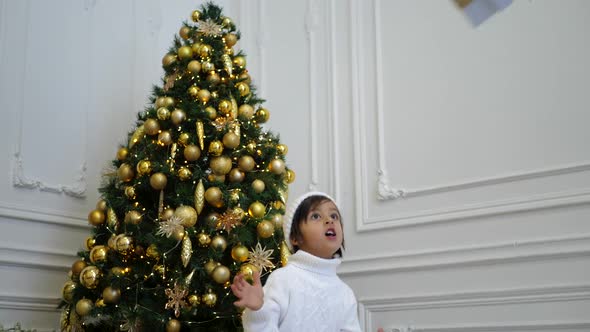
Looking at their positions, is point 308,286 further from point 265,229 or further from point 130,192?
point 130,192

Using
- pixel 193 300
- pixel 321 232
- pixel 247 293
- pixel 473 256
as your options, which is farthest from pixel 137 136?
pixel 473 256

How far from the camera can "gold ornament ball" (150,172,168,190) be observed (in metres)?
3.02

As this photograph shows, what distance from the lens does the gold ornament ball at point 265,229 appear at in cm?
300

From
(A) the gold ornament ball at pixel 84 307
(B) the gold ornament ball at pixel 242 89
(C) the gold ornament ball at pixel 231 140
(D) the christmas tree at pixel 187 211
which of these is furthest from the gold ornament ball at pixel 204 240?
(B) the gold ornament ball at pixel 242 89

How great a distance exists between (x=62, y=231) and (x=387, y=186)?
189cm

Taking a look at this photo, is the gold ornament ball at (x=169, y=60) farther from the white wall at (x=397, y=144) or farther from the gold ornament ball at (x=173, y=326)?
the gold ornament ball at (x=173, y=326)

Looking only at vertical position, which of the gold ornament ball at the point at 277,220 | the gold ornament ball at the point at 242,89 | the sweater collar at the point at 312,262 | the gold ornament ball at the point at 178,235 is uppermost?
the gold ornament ball at the point at 242,89

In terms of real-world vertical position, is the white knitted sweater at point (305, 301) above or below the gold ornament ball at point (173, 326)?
above

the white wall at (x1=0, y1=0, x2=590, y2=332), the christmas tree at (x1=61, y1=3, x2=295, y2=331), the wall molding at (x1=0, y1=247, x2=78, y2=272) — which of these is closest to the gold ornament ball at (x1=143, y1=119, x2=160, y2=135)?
the christmas tree at (x1=61, y1=3, x2=295, y2=331)

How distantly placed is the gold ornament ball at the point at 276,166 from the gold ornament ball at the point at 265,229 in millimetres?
298

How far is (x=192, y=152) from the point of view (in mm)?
3061

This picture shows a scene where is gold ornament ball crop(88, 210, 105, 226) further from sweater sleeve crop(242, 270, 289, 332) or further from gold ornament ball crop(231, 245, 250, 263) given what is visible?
sweater sleeve crop(242, 270, 289, 332)

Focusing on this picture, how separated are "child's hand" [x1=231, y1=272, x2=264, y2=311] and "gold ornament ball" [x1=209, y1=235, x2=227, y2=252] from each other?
79cm

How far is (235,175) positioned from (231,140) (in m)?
0.17
